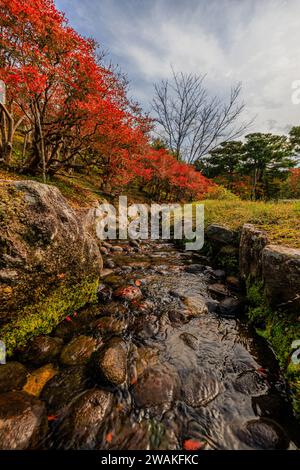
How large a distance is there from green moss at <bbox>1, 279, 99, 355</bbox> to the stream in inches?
5.7

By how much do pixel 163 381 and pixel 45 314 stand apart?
1.70m

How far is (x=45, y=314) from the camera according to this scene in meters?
2.70

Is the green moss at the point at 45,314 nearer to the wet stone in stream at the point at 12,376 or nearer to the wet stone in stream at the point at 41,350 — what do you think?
the wet stone in stream at the point at 41,350

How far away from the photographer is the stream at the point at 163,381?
5.74ft

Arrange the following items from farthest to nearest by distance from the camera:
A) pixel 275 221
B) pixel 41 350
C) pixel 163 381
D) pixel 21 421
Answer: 1. pixel 275 221
2. pixel 41 350
3. pixel 163 381
4. pixel 21 421

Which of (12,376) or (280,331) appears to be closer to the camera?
(12,376)

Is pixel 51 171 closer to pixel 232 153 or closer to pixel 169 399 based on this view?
pixel 169 399

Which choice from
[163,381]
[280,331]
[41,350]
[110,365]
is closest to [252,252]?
[280,331]

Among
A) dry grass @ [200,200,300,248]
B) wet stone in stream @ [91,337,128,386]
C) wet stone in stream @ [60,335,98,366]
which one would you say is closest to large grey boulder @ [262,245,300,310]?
dry grass @ [200,200,300,248]

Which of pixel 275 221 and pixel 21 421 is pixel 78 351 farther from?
pixel 275 221

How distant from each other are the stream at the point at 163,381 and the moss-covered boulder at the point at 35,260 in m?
0.29

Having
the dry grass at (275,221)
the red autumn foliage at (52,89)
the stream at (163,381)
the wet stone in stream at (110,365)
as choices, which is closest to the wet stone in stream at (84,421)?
the stream at (163,381)

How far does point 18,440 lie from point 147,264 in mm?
4391

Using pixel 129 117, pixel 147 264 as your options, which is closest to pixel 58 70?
pixel 129 117
